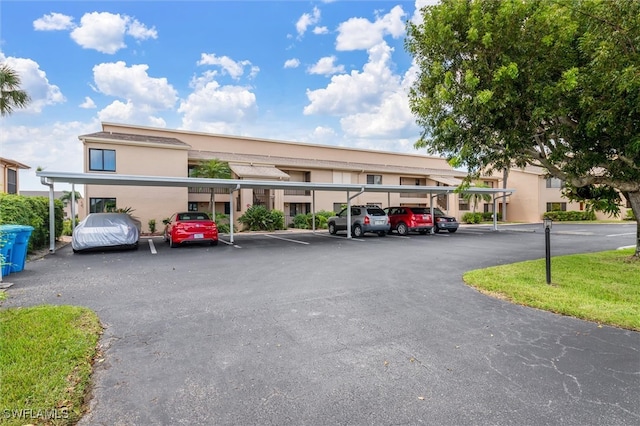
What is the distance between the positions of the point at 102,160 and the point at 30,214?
10081mm

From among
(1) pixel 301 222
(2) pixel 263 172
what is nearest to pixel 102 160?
(2) pixel 263 172

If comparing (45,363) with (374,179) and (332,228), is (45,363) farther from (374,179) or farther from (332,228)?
(374,179)

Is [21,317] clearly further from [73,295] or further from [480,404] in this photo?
[480,404]

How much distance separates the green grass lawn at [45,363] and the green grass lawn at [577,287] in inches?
245

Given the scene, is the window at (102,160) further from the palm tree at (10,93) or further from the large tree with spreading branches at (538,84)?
the large tree with spreading branches at (538,84)

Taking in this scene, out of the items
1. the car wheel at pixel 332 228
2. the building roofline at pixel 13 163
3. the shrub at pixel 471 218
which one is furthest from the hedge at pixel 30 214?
the shrub at pixel 471 218

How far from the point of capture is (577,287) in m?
6.62

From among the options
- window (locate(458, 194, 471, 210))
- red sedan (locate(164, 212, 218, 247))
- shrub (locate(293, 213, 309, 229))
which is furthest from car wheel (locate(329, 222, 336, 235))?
window (locate(458, 194, 471, 210))

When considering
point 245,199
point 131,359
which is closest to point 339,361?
point 131,359

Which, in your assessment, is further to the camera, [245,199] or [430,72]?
[245,199]

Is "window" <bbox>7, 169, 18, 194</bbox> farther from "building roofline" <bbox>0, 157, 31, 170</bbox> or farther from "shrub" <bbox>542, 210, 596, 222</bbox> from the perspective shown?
"shrub" <bbox>542, 210, 596, 222</bbox>

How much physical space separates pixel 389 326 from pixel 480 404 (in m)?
1.90

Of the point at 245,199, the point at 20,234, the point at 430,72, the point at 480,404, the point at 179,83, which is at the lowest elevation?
the point at 480,404

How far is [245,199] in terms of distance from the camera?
24891 millimetres
